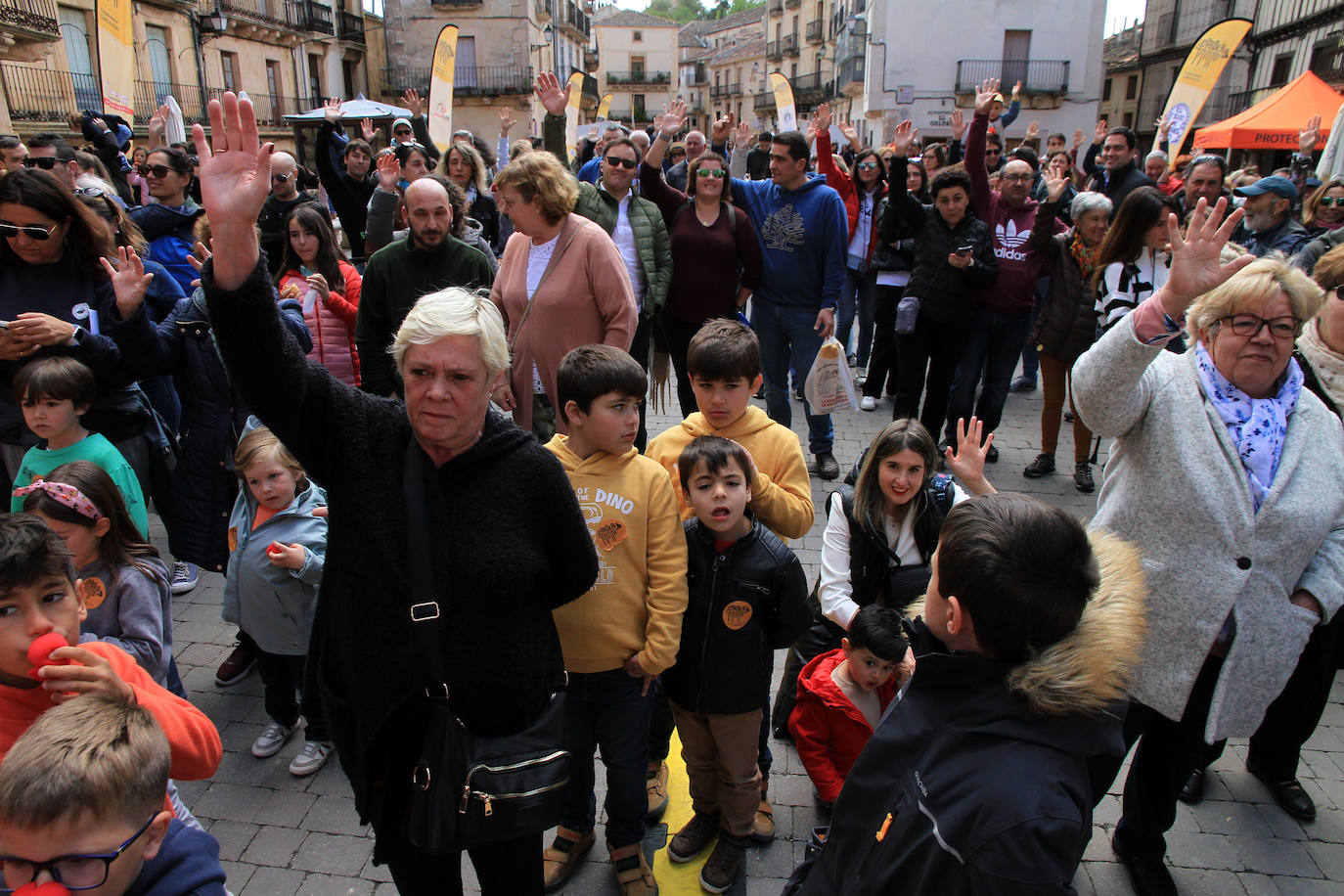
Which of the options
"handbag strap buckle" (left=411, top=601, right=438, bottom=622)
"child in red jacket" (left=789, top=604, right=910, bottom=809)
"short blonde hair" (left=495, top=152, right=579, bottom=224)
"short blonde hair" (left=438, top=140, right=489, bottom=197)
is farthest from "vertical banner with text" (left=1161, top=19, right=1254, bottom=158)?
"handbag strap buckle" (left=411, top=601, right=438, bottom=622)

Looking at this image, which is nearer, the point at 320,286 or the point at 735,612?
the point at 735,612

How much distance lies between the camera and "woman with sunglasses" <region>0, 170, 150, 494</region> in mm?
3422

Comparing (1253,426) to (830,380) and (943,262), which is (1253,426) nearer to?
(830,380)

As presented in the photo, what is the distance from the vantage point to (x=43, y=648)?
5.98 feet

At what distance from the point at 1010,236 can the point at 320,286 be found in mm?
4780

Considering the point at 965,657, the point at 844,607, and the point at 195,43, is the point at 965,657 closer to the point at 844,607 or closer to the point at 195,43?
the point at 844,607

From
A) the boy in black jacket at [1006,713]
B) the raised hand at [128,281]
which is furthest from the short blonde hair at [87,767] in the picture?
the raised hand at [128,281]

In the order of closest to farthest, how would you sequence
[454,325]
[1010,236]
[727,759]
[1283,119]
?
[454,325]
[727,759]
[1010,236]
[1283,119]

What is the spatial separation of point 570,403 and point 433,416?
0.82m

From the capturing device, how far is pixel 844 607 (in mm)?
2906

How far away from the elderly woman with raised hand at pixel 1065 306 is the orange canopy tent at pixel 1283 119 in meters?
10.9

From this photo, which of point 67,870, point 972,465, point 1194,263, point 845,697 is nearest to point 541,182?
point 972,465

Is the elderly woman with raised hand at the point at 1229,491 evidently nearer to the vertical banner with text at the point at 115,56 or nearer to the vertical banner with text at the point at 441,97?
the vertical banner with text at the point at 115,56

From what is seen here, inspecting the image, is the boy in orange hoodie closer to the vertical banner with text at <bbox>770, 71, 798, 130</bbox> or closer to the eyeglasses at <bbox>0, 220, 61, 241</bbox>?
the eyeglasses at <bbox>0, 220, 61, 241</bbox>
